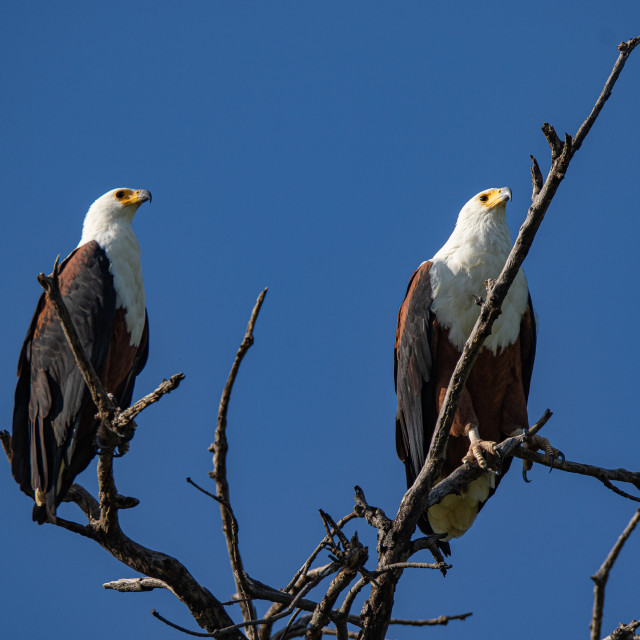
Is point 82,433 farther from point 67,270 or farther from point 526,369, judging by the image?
point 526,369

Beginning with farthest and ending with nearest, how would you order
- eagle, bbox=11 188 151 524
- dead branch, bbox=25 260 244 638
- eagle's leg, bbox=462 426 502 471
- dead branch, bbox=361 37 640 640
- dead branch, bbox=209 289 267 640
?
eagle, bbox=11 188 151 524 → eagle's leg, bbox=462 426 502 471 → dead branch, bbox=25 260 244 638 → dead branch, bbox=361 37 640 640 → dead branch, bbox=209 289 267 640

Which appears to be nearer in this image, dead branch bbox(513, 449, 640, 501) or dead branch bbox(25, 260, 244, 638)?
dead branch bbox(25, 260, 244, 638)

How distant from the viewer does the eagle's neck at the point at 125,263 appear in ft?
19.5

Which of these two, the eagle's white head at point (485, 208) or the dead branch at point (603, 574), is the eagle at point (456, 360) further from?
the dead branch at point (603, 574)

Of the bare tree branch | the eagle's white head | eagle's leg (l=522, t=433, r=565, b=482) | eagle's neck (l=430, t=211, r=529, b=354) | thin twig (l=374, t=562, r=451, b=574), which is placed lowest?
thin twig (l=374, t=562, r=451, b=574)

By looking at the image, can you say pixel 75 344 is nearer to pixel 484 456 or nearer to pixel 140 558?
pixel 140 558

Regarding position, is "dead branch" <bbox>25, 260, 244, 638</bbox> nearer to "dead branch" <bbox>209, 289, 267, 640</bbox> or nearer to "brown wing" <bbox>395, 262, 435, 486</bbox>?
"dead branch" <bbox>209, 289, 267, 640</bbox>

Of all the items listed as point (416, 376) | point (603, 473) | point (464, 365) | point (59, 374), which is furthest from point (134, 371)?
point (603, 473)

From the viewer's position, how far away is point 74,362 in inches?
220

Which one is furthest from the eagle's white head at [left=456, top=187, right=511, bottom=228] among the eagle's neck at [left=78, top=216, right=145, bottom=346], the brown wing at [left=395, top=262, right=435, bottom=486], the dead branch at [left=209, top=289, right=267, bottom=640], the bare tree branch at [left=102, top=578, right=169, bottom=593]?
the bare tree branch at [left=102, top=578, right=169, bottom=593]

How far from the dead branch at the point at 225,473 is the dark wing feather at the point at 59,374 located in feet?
5.21

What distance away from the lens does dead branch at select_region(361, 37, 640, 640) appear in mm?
3793

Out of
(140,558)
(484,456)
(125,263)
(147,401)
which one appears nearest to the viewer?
(147,401)

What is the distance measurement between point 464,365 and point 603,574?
148 cm
